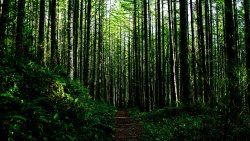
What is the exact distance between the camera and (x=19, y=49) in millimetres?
11727

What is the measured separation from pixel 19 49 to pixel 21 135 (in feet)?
21.4

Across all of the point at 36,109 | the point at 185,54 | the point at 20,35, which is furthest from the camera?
the point at 185,54

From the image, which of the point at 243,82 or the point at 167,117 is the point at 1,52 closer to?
the point at 243,82

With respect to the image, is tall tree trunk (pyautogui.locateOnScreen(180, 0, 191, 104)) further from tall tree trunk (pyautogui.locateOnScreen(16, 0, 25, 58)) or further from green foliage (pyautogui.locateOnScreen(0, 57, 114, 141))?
tall tree trunk (pyautogui.locateOnScreen(16, 0, 25, 58))

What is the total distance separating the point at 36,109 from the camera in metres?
7.07

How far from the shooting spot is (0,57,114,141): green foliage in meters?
6.09

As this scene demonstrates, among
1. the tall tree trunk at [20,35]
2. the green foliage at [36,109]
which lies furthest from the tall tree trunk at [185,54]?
the tall tree trunk at [20,35]

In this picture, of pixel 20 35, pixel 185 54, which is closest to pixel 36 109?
pixel 20 35

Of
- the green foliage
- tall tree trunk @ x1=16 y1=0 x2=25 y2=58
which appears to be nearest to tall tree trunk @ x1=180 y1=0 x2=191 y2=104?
the green foliage

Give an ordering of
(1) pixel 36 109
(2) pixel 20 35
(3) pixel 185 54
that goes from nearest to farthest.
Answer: (1) pixel 36 109 → (2) pixel 20 35 → (3) pixel 185 54

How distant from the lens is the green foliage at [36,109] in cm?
609

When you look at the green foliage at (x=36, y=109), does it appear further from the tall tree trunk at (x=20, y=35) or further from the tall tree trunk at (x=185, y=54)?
the tall tree trunk at (x=185, y=54)

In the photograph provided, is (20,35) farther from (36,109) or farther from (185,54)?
(185,54)

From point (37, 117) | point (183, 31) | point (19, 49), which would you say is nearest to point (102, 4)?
point (183, 31)
